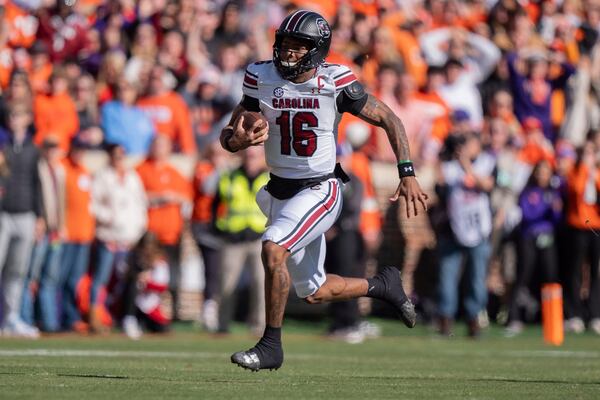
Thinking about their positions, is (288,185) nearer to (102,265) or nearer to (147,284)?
(102,265)

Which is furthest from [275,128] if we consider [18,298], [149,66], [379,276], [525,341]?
[149,66]

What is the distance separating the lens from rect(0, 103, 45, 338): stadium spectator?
1429 cm

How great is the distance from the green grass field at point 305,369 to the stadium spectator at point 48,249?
2.54ft

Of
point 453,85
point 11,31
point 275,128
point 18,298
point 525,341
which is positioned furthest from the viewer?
point 453,85

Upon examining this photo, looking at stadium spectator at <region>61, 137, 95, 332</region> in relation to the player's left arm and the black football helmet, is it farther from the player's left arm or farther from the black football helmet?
the player's left arm

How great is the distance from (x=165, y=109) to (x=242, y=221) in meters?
2.07

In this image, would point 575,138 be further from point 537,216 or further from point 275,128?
point 275,128

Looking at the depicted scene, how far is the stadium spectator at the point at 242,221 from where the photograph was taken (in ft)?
51.1

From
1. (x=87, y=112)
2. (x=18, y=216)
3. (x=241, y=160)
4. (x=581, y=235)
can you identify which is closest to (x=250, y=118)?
(x=18, y=216)

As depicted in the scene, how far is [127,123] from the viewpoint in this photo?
53.9ft

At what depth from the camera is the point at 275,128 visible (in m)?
8.99

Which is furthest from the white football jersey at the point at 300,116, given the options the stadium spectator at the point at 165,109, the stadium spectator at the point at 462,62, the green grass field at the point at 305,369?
the stadium spectator at the point at 462,62

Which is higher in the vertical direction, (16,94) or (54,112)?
(16,94)

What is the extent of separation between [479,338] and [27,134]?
545 cm
